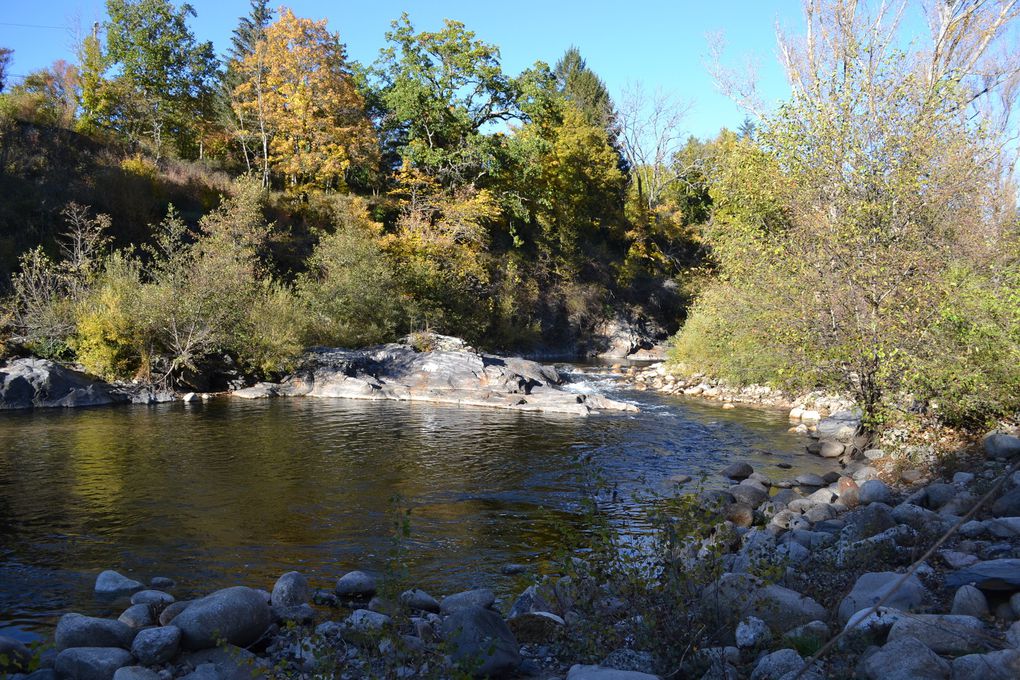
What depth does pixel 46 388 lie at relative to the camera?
1902cm

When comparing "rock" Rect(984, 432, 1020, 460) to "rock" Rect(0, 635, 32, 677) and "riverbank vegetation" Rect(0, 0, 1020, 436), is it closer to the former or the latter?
"riverbank vegetation" Rect(0, 0, 1020, 436)

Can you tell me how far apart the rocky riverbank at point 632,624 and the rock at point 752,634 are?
0.01m

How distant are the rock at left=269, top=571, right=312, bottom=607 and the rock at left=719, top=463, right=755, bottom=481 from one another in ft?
26.4

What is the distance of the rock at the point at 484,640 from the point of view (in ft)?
16.5

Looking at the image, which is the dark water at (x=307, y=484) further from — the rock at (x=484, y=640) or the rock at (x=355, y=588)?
the rock at (x=484, y=640)

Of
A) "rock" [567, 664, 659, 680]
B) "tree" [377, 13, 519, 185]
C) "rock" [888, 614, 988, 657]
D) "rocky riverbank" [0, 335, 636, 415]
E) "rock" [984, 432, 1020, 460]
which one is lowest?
"rock" [567, 664, 659, 680]

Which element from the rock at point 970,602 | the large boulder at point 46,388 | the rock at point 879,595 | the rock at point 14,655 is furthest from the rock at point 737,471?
the large boulder at point 46,388

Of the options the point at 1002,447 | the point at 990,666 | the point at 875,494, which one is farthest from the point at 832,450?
the point at 990,666

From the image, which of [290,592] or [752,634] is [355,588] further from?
[752,634]

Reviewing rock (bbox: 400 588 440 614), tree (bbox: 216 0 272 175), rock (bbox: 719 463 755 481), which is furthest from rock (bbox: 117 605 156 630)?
tree (bbox: 216 0 272 175)

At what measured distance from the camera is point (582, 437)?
16312mm

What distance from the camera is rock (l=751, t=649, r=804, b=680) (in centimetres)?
448

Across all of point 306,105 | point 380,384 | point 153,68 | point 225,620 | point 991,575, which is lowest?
point 225,620

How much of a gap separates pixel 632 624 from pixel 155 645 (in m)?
3.50
